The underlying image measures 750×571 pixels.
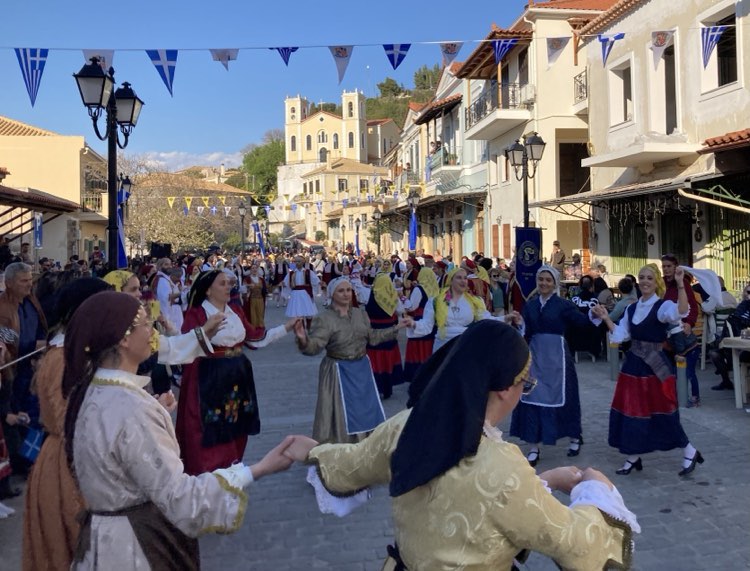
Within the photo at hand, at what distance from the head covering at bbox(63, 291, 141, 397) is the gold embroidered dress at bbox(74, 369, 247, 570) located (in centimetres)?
7

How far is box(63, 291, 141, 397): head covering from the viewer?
7.73 feet

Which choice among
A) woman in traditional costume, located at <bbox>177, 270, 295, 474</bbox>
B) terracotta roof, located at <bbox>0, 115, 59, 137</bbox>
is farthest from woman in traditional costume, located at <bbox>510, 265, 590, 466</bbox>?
terracotta roof, located at <bbox>0, 115, 59, 137</bbox>

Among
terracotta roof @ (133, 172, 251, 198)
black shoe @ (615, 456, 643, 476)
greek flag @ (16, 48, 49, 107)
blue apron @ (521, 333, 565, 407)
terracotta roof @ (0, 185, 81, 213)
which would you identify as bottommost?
black shoe @ (615, 456, 643, 476)

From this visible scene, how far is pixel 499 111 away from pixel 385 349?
15.5m

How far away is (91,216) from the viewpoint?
1447 inches

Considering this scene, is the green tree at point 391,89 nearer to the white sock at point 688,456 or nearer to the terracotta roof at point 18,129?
the terracotta roof at point 18,129

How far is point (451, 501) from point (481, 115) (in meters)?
25.6

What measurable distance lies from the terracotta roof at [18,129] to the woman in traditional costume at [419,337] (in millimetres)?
31631

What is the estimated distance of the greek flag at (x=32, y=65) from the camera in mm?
11234

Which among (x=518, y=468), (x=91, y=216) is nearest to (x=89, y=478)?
(x=518, y=468)

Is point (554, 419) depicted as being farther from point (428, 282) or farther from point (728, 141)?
point (728, 141)

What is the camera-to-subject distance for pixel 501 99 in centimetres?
2498

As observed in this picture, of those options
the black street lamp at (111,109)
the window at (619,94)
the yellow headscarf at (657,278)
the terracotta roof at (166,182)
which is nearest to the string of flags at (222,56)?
the black street lamp at (111,109)

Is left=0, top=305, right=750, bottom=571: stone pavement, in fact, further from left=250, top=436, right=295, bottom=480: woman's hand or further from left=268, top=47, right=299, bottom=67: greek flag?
left=268, top=47, right=299, bottom=67: greek flag
